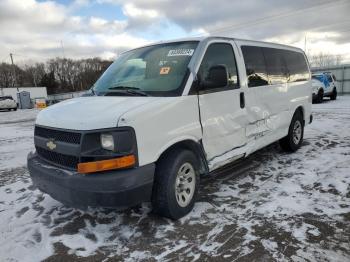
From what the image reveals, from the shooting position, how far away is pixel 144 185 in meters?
3.39

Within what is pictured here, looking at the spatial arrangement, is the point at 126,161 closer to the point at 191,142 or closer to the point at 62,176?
the point at 62,176

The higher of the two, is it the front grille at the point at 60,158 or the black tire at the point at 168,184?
the front grille at the point at 60,158

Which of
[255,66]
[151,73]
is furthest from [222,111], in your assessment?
[255,66]

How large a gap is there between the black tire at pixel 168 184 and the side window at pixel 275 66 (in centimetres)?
276

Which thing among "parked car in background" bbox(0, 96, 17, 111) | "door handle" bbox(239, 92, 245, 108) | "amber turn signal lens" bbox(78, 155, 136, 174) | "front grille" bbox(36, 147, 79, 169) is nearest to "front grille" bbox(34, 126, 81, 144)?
"front grille" bbox(36, 147, 79, 169)

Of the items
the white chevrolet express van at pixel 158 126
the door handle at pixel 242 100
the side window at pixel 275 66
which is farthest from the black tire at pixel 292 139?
the door handle at pixel 242 100

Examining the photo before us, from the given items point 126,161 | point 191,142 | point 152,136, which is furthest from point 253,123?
point 126,161

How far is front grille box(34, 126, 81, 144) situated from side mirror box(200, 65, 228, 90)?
1.64 metres

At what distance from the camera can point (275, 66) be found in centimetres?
597

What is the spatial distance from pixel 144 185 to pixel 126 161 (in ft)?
1.11

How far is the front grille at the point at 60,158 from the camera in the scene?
3.47m

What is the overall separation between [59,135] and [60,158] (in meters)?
0.26

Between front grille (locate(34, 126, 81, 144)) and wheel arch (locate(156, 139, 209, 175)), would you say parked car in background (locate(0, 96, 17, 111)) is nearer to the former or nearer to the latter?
front grille (locate(34, 126, 81, 144))

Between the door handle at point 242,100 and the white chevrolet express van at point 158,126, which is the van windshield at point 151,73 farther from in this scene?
the door handle at point 242,100
